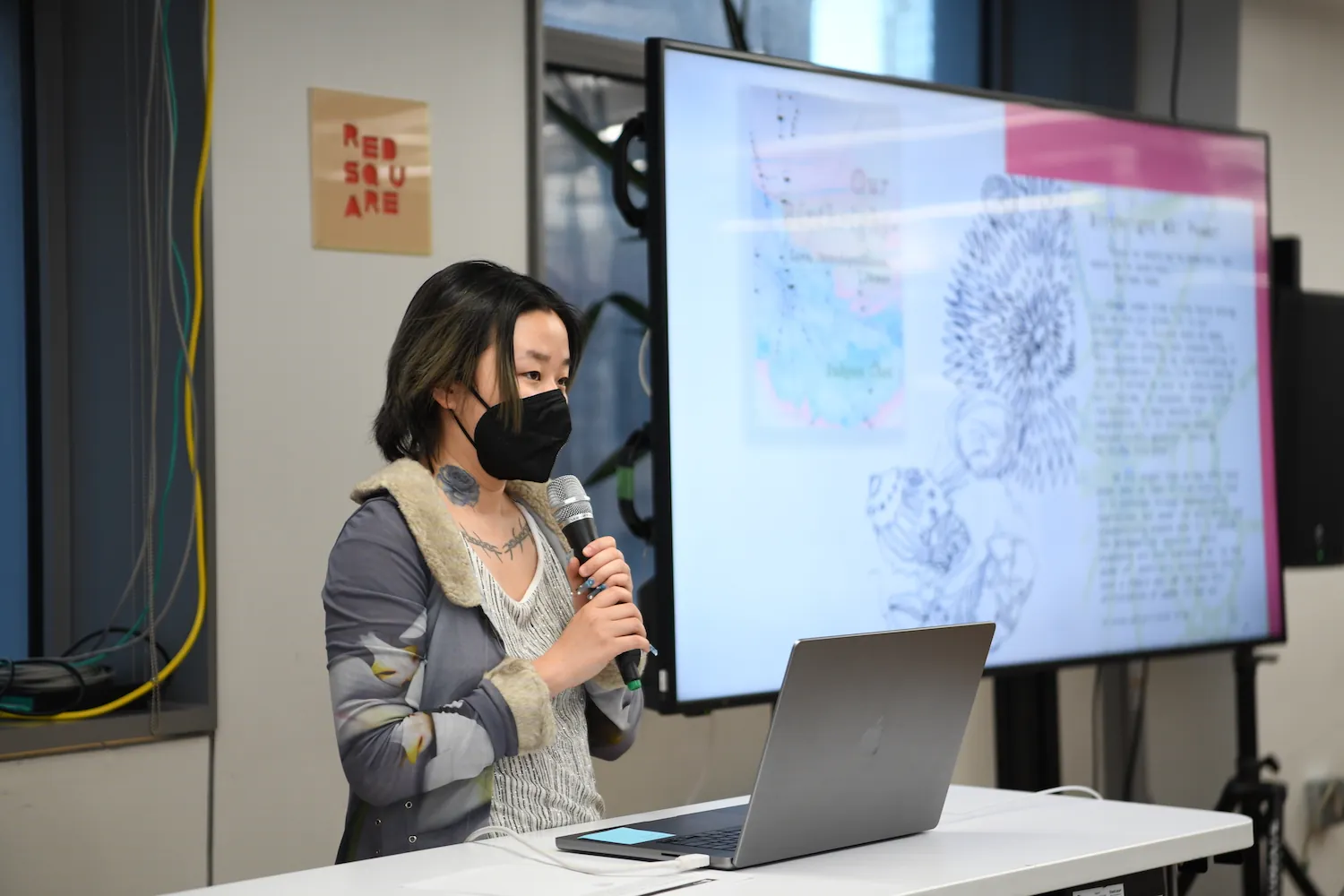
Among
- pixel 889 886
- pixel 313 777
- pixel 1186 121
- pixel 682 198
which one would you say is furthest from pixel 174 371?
pixel 1186 121

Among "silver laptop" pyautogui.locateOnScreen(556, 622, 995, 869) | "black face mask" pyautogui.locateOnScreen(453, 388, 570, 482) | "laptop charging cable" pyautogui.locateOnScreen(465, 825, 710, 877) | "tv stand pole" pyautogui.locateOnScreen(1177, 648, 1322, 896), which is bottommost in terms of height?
"tv stand pole" pyautogui.locateOnScreen(1177, 648, 1322, 896)

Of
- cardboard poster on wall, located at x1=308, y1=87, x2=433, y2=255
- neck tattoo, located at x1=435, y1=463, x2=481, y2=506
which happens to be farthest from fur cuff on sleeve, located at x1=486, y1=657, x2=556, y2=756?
cardboard poster on wall, located at x1=308, y1=87, x2=433, y2=255

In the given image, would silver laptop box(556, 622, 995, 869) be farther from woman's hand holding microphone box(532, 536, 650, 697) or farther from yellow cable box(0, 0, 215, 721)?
yellow cable box(0, 0, 215, 721)

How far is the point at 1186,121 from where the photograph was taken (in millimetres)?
3070

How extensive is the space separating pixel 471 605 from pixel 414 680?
103 millimetres

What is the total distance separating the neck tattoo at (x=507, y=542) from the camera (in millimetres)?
1677

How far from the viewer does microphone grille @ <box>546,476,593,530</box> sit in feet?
5.49

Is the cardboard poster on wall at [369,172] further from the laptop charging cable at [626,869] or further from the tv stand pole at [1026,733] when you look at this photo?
the tv stand pole at [1026,733]

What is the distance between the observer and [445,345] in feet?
5.51

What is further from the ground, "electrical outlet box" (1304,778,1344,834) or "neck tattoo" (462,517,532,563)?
"neck tattoo" (462,517,532,563)

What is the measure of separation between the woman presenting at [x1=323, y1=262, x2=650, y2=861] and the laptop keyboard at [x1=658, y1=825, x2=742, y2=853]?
213 mm

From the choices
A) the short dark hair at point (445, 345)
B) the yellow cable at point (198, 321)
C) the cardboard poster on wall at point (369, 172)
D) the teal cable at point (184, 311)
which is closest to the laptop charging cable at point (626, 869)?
the short dark hair at point (445, 345)

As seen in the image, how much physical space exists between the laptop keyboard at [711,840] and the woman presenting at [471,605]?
0.21 metres

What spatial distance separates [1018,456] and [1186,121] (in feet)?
2.92
